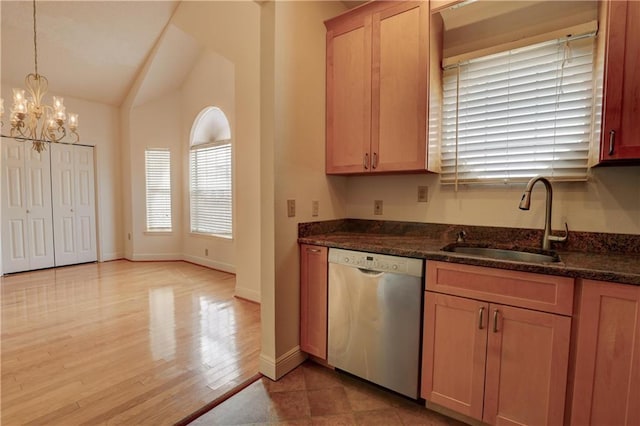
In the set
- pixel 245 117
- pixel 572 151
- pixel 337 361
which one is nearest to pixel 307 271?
pixel 337 361

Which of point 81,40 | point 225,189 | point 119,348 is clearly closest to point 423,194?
point 119,348

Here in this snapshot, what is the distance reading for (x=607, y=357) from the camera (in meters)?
1.30

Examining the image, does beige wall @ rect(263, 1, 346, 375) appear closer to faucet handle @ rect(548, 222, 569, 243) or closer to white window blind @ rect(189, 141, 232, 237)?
faucet handle @ rect(548, 222, 569, 243)

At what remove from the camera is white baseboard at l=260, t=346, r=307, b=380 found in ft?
6.95

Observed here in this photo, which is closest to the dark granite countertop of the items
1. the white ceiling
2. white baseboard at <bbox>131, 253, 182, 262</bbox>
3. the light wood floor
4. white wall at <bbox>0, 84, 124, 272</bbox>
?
the light wood floor

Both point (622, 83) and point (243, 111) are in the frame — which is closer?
point (622, 83)

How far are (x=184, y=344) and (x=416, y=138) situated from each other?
2.52 meters

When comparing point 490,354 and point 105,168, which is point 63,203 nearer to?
point 105,168

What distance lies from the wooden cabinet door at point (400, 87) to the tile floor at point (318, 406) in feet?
4.94

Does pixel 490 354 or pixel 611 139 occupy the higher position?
pixel 611 139

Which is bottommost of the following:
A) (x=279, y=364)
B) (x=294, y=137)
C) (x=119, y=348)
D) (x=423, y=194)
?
(x=119, y=348)

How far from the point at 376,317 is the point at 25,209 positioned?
232 inches

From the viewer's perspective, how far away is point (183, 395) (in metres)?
1.95

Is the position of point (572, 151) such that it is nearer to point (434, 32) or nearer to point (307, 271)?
point (434, 32)
